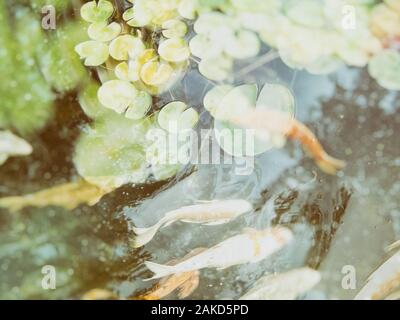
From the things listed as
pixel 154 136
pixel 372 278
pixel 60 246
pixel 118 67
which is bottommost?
pixel 372 278

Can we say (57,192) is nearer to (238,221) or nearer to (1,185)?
(1,185)

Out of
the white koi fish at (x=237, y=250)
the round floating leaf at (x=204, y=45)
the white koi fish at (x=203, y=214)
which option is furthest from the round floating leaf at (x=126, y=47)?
the white koi fish at (x=237, y=250)

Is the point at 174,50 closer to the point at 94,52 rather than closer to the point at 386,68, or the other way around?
the point at 94,52

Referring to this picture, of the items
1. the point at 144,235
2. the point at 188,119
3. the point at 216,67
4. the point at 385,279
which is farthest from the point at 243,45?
the point at 385,279

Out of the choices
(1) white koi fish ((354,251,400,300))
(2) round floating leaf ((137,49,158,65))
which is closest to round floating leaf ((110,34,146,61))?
(2) round floating leaf ((137,49,158,65))

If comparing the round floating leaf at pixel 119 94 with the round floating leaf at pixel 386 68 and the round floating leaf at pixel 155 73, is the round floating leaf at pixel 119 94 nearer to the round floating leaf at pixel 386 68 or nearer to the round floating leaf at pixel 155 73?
the round floating leaf at pixel 155 73

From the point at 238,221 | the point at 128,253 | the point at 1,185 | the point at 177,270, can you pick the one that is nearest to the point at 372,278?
the point at 238,221
